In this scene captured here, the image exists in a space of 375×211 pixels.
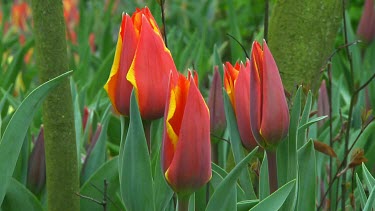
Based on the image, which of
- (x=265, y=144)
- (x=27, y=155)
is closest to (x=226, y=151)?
(x=27, y=155)

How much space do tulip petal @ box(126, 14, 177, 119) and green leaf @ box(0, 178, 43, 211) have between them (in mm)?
439

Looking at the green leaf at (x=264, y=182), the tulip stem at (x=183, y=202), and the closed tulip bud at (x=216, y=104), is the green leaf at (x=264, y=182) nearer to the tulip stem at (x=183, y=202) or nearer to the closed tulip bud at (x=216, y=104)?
the tulip stem at (x=183, y=202)

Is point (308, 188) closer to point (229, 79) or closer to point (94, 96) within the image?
point (229, 79)

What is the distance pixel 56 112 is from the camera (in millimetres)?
1521

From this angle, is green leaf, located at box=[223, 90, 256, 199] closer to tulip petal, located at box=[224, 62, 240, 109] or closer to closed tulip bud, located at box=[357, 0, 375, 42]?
tulip petal, located at box=[224, 62, 240, 109]

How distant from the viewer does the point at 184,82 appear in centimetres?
121

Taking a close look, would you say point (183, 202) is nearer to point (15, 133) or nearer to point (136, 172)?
point (136, 172)

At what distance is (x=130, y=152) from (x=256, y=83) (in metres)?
0.21

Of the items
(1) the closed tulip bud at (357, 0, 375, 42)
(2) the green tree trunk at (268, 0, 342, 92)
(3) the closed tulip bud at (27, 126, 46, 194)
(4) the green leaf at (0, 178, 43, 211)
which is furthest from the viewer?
(1) the closed tulip bud at (357, 0, 375, 42)

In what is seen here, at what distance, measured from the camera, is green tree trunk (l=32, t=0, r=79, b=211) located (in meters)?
1.49

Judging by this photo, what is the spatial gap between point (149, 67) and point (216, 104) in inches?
16.5

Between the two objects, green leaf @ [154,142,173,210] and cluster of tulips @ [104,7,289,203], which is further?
green leaf @ [154,142,173,210]

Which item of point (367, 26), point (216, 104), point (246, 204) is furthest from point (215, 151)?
point (367, 26)

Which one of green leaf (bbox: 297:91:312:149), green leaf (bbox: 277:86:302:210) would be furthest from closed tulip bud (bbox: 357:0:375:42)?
green leaf (bbox: 277:86:302:210)
